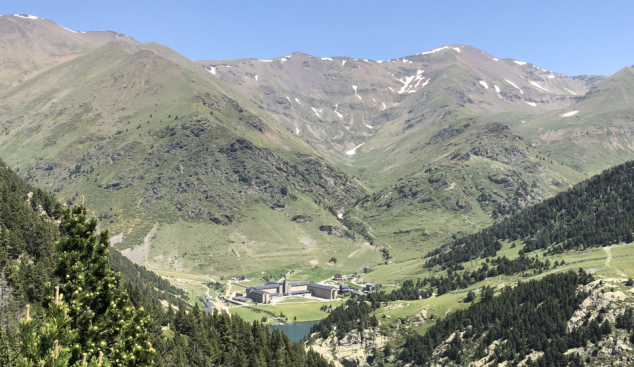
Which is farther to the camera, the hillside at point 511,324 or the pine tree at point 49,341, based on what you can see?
the hillside at point 511,324

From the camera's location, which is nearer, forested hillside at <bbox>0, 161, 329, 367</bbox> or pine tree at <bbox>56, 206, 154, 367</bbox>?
forested hillside at <bbox>0, 161, 329, 367</bbox>

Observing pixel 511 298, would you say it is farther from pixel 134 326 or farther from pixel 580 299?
pixel 134 326

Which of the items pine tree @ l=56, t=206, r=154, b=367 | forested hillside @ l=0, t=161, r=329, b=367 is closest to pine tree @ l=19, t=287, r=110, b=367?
forested hillside @ l=0, t=161, r=329, b=367

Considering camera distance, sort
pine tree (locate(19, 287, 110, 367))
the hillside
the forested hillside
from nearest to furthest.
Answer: pine tree (locate(19, 287, 110, 367))
the forested hillside
the hillside

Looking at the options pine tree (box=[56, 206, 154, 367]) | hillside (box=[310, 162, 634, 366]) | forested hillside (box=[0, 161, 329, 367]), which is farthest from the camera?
hillside (box=[310, 162, 634, 366])

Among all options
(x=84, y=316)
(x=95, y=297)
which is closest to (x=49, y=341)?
(x=84, y=316)

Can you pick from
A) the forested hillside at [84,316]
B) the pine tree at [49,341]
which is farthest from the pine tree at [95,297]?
the pine tree at [49,341]

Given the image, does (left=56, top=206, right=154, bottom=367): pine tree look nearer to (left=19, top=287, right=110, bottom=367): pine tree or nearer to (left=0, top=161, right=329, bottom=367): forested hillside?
(left=0, top=161, right=329, bottom=367): forested hillside

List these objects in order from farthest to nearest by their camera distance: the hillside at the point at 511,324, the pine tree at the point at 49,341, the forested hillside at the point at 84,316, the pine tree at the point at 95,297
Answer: the hillside at the point at 511,324
the pine tree at the point at 95,297
the forested hillside at the point at 84,316
the pine tree at the point at 49,341

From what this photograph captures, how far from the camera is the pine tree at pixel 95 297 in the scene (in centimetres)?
3769

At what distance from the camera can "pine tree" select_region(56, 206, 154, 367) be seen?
124ft

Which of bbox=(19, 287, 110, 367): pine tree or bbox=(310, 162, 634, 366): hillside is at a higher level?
bbox=(19, 287, 110, 367): pine tree

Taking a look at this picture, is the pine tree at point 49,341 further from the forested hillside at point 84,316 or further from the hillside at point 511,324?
the hillside at point 511,324

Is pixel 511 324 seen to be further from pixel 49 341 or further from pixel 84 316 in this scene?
pixel 49 341
